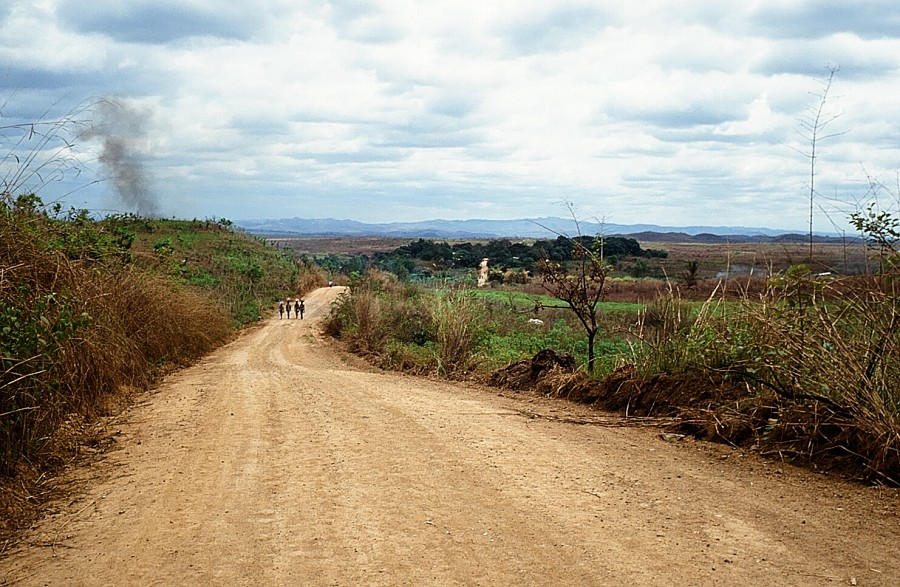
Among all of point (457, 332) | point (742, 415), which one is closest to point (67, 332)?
point (742, 415)

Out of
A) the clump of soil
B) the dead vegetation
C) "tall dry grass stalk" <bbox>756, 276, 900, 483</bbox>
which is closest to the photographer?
"tall dry grass stalk" <bbox>756, 276, 900, 483</bbox>

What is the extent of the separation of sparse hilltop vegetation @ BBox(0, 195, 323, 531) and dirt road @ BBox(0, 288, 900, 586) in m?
0.71

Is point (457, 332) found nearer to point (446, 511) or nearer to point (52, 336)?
point (52, 336)

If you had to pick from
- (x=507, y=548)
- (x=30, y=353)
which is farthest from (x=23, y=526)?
(x=507, y=548)

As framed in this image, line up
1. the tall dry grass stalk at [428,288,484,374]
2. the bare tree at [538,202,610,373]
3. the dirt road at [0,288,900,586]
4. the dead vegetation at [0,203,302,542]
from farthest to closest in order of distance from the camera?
the tall dry grass stalk at [428,288,484,374]
the bare tree at [538,202,610,373]
the dead vegetation at [0,203,302,542]
the dirt road at [0,288,900,586]

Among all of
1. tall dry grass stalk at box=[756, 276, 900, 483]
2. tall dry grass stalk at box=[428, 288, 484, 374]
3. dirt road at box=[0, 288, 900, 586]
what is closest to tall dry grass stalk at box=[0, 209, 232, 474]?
dirt road at box=[0, 288, 900, 586]

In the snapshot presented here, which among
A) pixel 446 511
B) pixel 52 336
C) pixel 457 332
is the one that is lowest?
pixel 446 511

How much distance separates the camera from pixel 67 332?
827 centimetres

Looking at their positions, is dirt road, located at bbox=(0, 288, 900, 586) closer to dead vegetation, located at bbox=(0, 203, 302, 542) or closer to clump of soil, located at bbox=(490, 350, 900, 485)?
clump of soil, located at bbox=(490, 350, 900, 485)

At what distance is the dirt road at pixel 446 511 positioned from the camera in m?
5.02

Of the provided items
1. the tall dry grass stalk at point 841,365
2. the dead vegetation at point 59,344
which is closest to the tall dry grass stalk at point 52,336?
the dead vegetation at point 59,344

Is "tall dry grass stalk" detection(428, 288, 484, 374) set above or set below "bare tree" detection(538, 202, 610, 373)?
below

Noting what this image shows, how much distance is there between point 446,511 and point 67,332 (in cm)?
464

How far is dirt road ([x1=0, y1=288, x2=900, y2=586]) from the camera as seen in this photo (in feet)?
16.5
